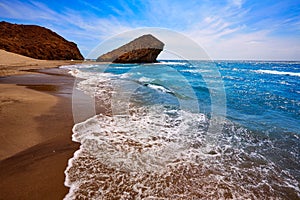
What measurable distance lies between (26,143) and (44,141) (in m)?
0.30

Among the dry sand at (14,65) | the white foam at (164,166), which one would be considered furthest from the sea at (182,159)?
the dry sand at (14,65)

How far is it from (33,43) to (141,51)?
1522 inches

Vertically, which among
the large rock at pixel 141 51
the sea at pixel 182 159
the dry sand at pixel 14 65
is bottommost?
the sea at pixel 182 159

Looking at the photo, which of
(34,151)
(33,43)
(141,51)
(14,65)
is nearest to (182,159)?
(34,151)

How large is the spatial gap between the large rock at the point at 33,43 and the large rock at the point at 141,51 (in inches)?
781

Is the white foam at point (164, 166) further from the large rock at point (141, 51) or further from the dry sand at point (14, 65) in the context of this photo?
the large rock at point (141, 51)

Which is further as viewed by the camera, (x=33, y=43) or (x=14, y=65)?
(x=33, y=43)

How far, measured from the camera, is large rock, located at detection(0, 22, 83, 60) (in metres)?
48.5

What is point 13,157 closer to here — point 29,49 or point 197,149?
point 197,149

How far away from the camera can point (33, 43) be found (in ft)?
179

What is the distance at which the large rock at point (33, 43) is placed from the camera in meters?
48.5

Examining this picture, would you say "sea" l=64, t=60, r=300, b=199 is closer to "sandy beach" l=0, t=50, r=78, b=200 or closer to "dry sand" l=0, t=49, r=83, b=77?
"sandy beach" l=0, t=50, r=78, b=200

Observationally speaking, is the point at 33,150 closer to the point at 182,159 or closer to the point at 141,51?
the point at 182,159

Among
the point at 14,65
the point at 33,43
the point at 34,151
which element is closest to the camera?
the point at 34,151
